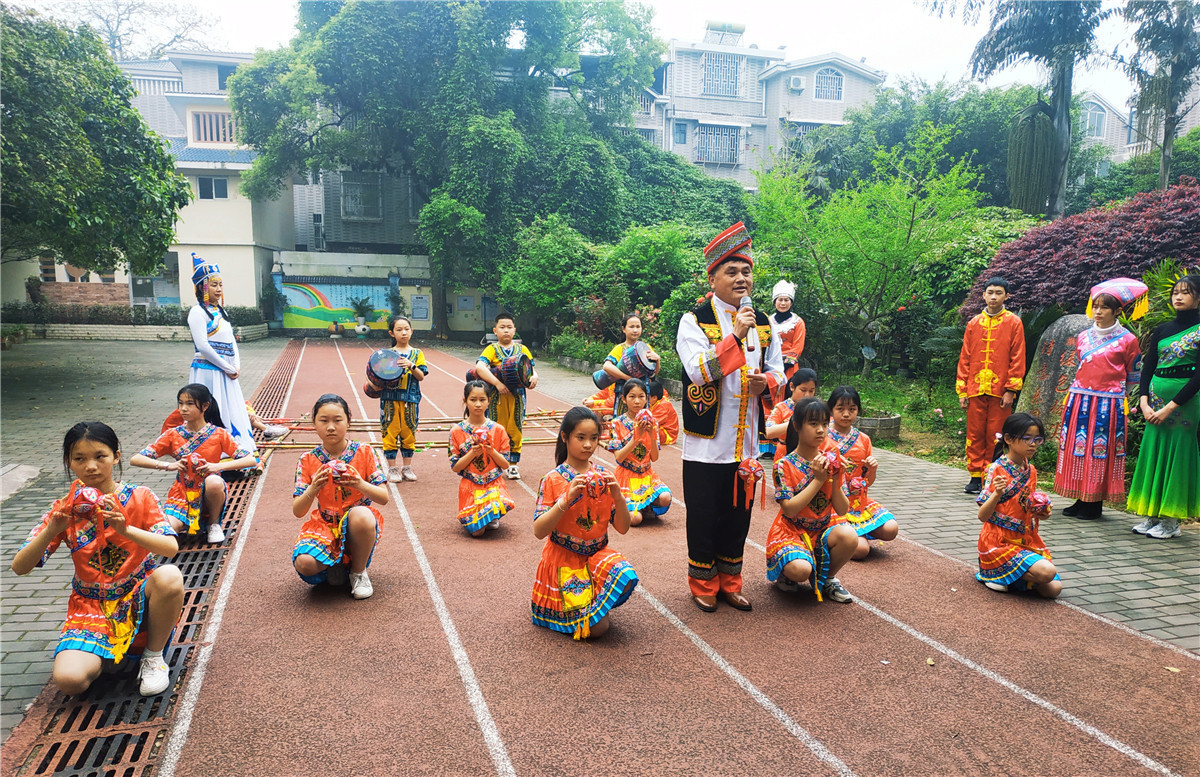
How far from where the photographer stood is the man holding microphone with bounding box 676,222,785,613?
411 cm

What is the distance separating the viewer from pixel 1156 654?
3736 mm

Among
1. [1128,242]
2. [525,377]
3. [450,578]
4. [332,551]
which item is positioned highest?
[1128,242]

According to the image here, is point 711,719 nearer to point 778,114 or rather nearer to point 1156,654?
point 1156,654

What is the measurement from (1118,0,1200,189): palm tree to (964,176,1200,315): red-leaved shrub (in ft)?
49.5

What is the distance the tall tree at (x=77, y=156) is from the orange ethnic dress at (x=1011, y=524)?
1238 cm

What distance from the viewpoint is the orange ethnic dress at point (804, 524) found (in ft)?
14.0

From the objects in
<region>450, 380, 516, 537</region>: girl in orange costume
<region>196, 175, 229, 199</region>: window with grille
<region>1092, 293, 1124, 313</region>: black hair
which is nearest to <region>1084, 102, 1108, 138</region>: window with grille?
<region>1092, 293, 1124, 313</region>: black hair

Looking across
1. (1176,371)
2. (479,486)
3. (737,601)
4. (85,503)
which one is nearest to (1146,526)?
(1176,371)

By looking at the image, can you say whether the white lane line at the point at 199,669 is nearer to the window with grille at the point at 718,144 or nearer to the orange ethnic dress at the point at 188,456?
the orange ethnic dress at the point at 188,456

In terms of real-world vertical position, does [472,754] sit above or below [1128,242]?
below

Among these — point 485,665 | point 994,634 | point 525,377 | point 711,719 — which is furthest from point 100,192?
point 994,634

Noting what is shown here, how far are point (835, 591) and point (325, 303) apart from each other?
1118 inches

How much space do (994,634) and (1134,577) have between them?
1.70 metres

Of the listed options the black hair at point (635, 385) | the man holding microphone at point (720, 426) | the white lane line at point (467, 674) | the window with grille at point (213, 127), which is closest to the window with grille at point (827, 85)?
the window with grille at point (213, 127)
